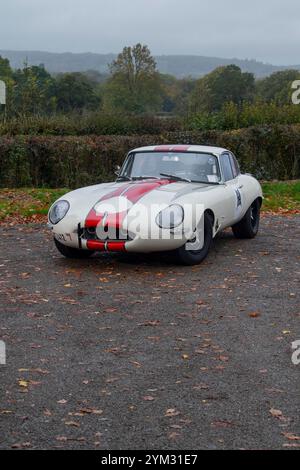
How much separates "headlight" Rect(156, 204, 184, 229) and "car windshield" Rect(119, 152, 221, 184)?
1.29 metres

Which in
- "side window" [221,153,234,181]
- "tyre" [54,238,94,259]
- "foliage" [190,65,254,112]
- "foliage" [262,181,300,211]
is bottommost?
"foliage" [262,181,300,211]

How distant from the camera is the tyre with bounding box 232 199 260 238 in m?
10.8

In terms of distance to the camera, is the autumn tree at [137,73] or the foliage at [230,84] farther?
the autumn tree at [137,73]

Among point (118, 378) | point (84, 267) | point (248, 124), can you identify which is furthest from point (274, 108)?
point (118, 378)

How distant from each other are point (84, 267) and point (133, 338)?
3002mm

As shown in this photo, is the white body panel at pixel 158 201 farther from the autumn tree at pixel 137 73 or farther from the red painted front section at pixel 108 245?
the autumn tree at pixel 137 73

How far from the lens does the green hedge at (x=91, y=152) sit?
16688 mm

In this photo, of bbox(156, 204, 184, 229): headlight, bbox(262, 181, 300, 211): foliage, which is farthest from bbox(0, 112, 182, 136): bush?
bbox(156, 204, 184, 229): headlight

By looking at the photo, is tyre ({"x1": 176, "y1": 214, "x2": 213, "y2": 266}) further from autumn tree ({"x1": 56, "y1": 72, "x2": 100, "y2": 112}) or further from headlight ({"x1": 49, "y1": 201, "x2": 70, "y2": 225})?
autumn tree ({"x1": 56, "y1": 72, "x2": 100, "y2": 112})

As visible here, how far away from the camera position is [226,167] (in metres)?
10.3

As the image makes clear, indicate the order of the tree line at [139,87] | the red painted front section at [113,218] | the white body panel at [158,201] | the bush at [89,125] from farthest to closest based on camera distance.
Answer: the tree line at [139,87]
the bush at [89,125]
the white body panel at [158,201]
the red painted front section at [113,218]

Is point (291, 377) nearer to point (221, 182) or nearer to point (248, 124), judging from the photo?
point (221, 182)

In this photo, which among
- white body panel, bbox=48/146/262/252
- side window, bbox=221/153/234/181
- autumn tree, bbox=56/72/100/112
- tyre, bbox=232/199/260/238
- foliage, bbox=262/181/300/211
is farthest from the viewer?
autumn tree, bbox=56/72/100/112

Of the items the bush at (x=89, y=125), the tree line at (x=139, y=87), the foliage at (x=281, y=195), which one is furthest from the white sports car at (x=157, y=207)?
the tree line at (x=139, y=87)
